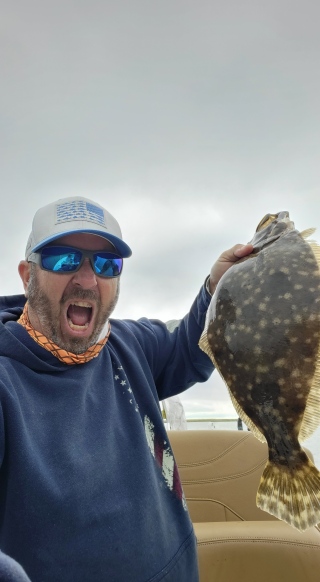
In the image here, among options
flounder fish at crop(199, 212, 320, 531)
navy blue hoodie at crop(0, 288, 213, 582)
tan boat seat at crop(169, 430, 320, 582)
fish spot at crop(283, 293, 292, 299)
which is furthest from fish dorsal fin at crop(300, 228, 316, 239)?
tan boat seat at crop(169, 430, 320, 582)

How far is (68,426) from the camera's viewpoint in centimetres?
213

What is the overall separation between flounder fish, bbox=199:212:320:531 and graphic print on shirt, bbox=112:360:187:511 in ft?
3.33

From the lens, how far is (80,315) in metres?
2.64

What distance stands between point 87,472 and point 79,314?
3.05 feet

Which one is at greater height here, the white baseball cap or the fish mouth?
the white baseball cap

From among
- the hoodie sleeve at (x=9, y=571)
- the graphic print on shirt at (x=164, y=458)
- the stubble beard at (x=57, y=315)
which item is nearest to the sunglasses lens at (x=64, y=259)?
the stubble beard at (x=57, y=315)

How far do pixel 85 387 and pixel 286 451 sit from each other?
3.88 feet

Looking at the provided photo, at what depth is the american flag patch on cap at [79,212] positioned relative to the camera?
2.59 meters

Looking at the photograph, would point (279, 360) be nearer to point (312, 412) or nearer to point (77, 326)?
point (312, 412)

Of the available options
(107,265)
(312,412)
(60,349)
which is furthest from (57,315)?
(312,412)

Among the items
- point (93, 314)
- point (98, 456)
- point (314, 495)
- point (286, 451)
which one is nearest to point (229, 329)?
point (286, 451)

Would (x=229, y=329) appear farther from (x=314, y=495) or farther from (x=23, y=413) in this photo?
(x=23, y=413)

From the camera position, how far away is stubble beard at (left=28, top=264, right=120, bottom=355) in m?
2.47

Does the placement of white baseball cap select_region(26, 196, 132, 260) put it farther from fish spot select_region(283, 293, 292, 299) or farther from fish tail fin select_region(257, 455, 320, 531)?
fish tail fin select_region(257, 455, 320, 531)
